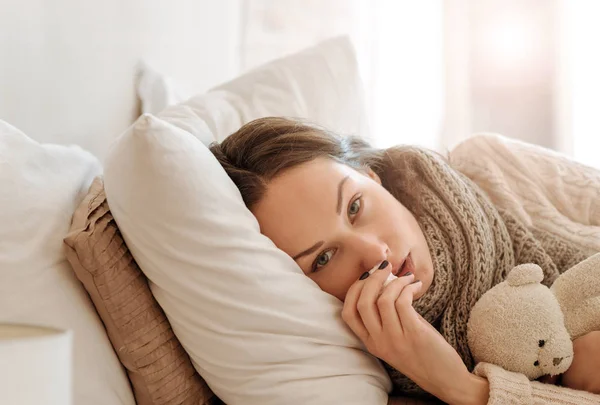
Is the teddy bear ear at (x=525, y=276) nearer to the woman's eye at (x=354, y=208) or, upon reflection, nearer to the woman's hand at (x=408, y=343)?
the woman's hand at (x=408, y=343)

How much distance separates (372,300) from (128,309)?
31 cm

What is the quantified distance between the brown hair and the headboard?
306 mm

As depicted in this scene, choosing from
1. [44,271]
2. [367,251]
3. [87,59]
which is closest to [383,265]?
[367,251]

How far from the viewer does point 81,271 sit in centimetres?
79

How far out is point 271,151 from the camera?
995mm

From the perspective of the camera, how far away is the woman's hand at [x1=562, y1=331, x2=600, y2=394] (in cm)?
85

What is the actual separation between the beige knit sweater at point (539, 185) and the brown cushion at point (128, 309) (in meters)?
0.66

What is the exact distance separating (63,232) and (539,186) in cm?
87

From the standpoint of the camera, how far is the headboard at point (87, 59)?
1.04 m

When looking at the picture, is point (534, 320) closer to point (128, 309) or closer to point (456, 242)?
point (456, 242)

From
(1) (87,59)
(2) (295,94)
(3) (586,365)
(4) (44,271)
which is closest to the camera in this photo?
(4) (44,271)

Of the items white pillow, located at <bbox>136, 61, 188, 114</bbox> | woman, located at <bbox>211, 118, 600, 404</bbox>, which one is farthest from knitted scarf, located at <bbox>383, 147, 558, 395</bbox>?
white pillow, located at <bbox>136, 61, 188, 114</bbox>

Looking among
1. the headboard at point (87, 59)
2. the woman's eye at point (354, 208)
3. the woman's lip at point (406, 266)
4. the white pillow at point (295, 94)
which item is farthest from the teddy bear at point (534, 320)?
the headboard at point (87, 59)

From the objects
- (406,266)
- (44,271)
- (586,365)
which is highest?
(44,271)
